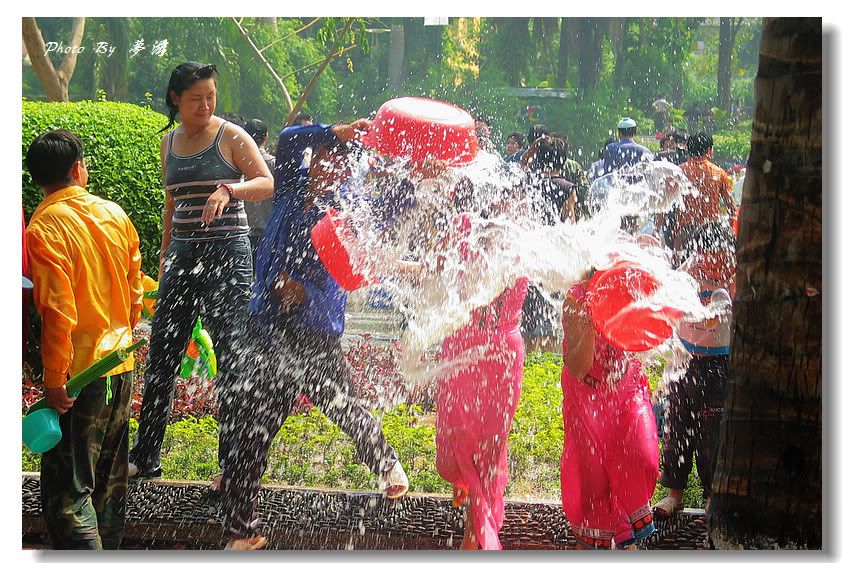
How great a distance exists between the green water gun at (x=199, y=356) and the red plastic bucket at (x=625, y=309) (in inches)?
58.0

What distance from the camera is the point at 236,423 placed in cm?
419

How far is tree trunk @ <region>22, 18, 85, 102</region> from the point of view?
4.06m

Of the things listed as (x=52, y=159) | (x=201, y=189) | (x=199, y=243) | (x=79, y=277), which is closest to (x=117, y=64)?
(x=52, y=159)

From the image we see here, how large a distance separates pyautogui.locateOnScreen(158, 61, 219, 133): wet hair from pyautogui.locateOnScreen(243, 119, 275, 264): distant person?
25 centimetres

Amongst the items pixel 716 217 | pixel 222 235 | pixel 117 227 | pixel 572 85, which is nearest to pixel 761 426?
pixel 716 217

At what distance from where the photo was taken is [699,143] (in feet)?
13.6

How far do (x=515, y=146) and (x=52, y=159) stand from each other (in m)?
1.73

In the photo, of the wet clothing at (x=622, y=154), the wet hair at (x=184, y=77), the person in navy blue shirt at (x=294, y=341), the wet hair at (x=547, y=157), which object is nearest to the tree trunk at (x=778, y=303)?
the wet clothing at (x=622, y=154)

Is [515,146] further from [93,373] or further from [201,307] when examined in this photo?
[93,373]

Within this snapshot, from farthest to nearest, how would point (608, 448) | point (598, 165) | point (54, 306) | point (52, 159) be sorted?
point (598, 165)
point (608, 448)
point (52, 159)
point (54, 306)

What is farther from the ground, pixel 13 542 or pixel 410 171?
pixel 410 171

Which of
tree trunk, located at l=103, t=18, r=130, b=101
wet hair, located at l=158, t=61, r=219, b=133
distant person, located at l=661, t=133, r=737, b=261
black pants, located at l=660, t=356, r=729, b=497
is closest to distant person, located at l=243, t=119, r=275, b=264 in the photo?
wet hair, located at l=158, t=61, r=219, b=133

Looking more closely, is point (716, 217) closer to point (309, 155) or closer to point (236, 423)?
point (309, 155)

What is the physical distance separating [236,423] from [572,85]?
1.87 metres
